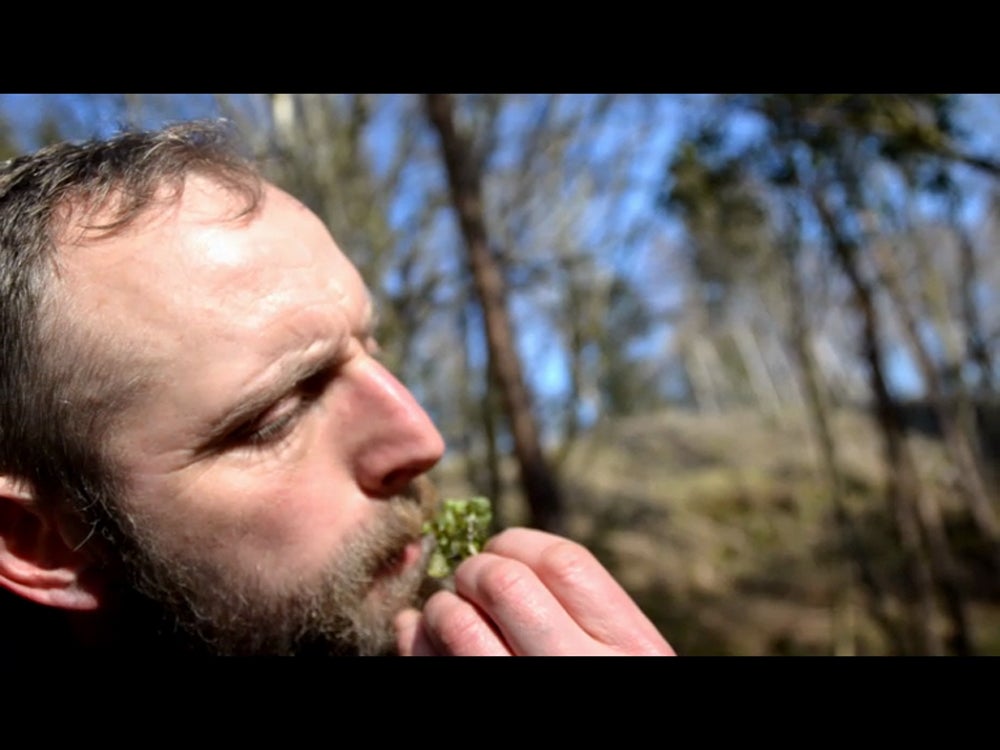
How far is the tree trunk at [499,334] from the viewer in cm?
571

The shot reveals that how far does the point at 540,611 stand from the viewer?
116cm

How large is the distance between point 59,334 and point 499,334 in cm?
474

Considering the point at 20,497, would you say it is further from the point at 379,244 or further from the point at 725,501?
the point at 725,501

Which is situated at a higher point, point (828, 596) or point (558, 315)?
point (558, 315)

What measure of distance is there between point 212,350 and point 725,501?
11877 mm

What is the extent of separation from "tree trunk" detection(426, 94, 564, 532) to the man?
4.27m

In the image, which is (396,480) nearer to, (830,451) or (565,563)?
(565,563)

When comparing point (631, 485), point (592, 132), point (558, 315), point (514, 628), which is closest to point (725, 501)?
point (631, 485)

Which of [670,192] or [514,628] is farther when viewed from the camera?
[670,192]

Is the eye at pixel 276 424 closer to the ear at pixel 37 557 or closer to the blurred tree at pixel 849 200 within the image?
the ear at pixel 37 557

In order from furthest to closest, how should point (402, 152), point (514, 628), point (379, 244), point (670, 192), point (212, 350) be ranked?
1. point (402, 152)
2. point (379, 244)
3. point (670, 192)
4. point (212, 350)
5. point (514, 628)

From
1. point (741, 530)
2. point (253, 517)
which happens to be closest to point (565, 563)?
point (253, 517)

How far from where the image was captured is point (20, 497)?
1356mm

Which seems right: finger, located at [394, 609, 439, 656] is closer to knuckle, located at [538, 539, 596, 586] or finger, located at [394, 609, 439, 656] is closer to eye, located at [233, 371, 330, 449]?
knuckle, located at [538, 539, 596, 586]
